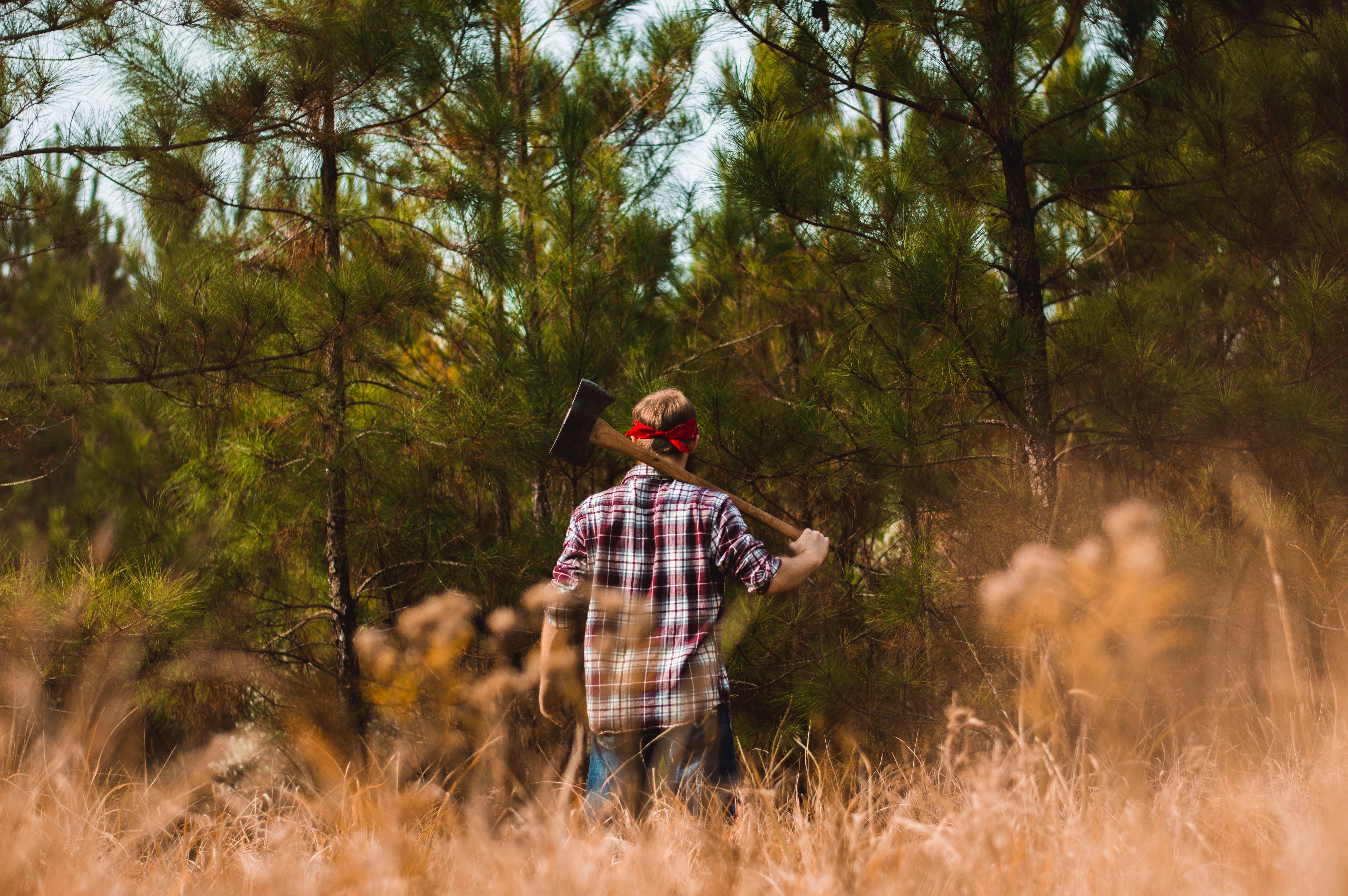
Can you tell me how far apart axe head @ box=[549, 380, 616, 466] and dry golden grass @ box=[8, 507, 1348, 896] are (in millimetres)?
602

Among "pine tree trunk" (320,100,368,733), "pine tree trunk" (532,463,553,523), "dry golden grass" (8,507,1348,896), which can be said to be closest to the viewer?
"dry golden grass" (8,507,1348,896)

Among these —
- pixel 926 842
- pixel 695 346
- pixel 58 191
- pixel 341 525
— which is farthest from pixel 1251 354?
pixel 58 191

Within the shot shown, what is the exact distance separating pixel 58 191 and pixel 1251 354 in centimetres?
495

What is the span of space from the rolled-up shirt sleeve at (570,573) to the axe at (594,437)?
9.6 inches

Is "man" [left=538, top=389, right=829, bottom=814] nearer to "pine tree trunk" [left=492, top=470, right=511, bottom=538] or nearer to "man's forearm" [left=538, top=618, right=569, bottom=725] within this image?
"man's forearm" [left=538, top=618, right=569, bottom=725]

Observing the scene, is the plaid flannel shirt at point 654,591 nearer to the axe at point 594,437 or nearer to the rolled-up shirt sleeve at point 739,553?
the rolled-up shirt sleeve at point 739,553

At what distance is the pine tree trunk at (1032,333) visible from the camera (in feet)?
9.97

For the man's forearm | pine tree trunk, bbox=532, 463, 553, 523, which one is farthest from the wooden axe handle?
pine tree trunk, bbox=532, 463, 553, 523

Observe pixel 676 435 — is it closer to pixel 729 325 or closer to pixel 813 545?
pixel 813 545

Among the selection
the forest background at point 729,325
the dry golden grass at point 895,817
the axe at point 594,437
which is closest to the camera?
the dry golden grass at point 895,817

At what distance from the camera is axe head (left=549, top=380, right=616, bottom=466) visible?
2.51m

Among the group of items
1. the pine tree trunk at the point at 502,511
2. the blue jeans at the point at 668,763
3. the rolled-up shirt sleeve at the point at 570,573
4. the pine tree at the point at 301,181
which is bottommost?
the blue jeans at the point at 668,763

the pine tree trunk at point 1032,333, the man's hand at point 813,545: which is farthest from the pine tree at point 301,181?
the pine tree trunk at point 1032,333

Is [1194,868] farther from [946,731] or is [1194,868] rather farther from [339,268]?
[339,268]
